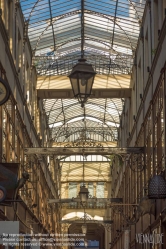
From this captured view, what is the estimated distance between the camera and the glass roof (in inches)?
1142

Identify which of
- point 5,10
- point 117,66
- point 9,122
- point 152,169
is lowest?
point 152,169

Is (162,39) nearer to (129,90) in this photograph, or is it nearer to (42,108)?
(129,90)

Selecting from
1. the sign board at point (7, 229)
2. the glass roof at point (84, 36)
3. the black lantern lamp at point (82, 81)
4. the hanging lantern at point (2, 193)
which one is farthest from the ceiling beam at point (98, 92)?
the hanging lantern at point (2, 193)

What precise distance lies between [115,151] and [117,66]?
438 inches

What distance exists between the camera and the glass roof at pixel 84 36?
1142 inches

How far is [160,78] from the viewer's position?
19.2m

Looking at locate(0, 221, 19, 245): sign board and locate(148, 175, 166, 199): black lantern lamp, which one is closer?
locate(0, 221, 19, 245): sign board

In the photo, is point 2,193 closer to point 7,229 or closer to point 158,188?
point 7,229

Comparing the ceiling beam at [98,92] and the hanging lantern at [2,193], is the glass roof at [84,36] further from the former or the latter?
Answer: the hanging lantern at [2,193]

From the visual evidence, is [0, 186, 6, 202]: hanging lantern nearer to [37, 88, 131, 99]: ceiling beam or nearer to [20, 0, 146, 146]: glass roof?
[20, 0, 146, 146]: glass roof

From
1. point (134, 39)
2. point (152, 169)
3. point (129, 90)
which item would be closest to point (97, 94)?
point (129, 90)

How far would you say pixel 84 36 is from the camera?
110ft

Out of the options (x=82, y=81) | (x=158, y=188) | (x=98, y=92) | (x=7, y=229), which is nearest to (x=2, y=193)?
(x=7, y=229)

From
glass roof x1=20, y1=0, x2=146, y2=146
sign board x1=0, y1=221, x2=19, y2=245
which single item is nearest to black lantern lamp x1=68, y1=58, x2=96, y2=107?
sign board x1=0, y1=221, x2=19, y2=245
